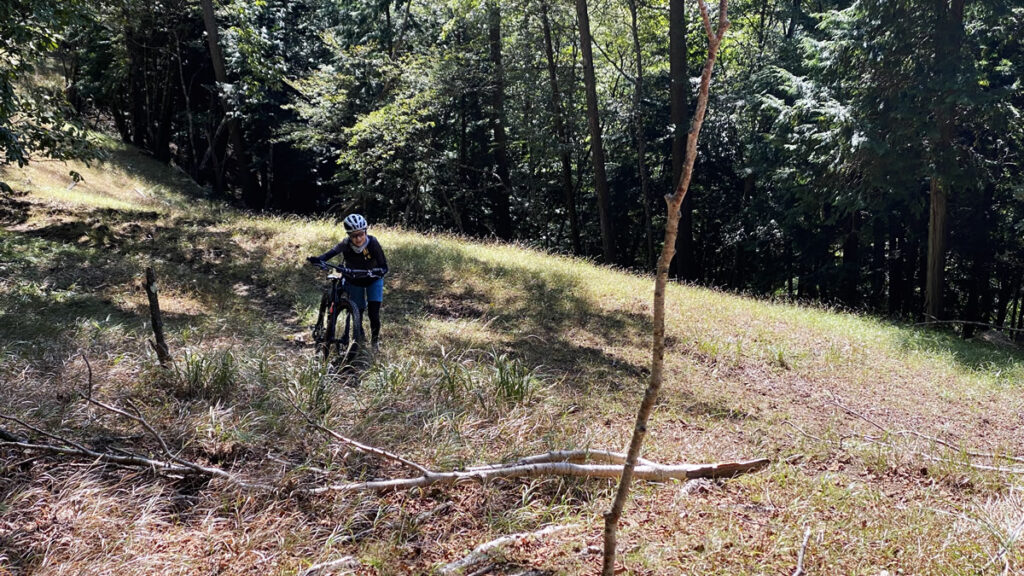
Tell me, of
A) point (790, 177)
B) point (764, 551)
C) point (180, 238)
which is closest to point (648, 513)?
point (764, 551)

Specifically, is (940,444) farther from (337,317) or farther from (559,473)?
(337,317)

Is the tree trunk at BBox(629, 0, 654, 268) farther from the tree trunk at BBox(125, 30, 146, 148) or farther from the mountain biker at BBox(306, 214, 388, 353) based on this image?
the tree trunk at BBox(125, 30, 146, 148)

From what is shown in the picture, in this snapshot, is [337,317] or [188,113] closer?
[337,317]

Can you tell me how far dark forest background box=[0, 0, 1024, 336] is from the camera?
13.5m

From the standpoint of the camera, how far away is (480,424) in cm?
496

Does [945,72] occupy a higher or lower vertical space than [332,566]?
higher

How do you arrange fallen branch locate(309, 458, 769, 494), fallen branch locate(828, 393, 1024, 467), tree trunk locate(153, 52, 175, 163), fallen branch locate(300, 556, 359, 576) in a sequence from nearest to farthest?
fallen branch locate(300, 556, 359, 576)
fallen branch locate(309, 458, 769, 494)
fallen branch locate(828, 393, 1024, 467)
tree trunk locate(153, 52, 175, 163)

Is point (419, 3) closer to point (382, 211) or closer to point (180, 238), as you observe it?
point (382, 211)

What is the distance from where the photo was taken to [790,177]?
16.9 meters

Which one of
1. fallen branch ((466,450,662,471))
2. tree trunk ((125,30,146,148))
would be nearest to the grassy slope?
fallen branch ((466,450,662,471))

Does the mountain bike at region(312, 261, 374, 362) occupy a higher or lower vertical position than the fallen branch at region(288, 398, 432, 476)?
higher

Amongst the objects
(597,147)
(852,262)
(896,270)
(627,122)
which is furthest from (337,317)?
(896,270)

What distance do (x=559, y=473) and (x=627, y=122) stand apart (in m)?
20.5

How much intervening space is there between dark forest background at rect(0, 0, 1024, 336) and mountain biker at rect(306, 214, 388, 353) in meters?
9.35
